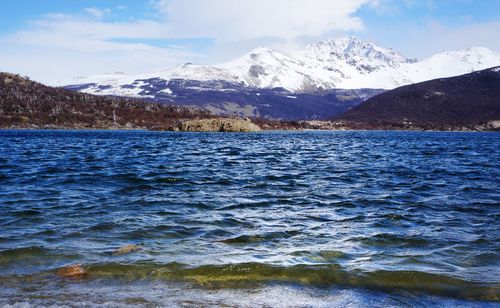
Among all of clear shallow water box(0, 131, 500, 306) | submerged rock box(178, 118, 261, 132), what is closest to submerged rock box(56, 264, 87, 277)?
clear shallow water box(0, 131, 500, 306)

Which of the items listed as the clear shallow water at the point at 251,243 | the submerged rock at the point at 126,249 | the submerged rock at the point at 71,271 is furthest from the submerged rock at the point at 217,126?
the submerged rock at the point at 71,271

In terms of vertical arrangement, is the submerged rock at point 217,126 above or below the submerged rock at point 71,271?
above

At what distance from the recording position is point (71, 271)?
10.1 metres

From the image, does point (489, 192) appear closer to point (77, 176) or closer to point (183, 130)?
point (77, 176)

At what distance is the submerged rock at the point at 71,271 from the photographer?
32.5 feet

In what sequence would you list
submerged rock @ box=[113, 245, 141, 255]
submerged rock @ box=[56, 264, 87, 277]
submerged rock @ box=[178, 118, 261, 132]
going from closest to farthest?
submerged rock @ box=[56, 264, 87, 277] → submerged rock @ box=[113, 245, 141, 255] → submerged rock @ box=[178, 118, 261, 132]

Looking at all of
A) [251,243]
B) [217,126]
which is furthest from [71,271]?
[217,126]

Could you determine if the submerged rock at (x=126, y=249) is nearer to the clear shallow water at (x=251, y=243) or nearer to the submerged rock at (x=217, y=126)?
the clear shallow water at (x=251, y=243)

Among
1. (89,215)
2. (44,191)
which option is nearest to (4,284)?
(89,215)

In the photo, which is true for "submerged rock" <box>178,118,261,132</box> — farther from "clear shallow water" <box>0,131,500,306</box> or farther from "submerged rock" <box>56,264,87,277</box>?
"submerged rock" <box>56,264,87,277</box>

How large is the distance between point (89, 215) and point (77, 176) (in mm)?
12113

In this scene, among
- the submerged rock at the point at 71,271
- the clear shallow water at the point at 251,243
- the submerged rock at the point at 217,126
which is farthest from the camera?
the submerged rock at the point at 217,126

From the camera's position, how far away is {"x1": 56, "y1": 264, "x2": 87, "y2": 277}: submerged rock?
390 inches

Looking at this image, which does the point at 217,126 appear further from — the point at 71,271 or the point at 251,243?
the point at 71,271
